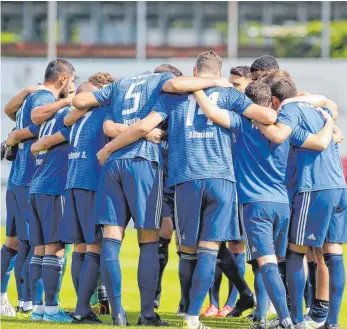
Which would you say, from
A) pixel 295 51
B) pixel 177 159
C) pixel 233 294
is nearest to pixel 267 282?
pixel 177 159

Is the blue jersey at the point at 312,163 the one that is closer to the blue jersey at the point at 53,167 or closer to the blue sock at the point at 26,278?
the blue jersey at the point at 53,167

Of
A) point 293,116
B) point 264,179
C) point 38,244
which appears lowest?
point 38,244

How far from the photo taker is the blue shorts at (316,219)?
788 cm

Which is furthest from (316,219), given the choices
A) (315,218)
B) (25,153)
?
(25,153)

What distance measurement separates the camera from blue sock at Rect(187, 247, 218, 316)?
7645mm

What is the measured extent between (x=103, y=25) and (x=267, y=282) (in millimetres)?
21396

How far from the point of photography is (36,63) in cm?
2433

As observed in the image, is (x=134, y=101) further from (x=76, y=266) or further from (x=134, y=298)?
(x=134, y=298)

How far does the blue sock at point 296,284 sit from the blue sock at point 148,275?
1.13 meters

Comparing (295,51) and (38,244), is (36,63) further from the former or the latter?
(38,244)

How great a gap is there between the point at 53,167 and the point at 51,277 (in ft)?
3.40

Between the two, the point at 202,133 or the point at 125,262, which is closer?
the point at 202,133

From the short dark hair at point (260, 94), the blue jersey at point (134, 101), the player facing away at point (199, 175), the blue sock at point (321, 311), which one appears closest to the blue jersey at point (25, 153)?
the blue jersey at point (134, 101)

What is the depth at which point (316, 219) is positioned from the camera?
7.90m
